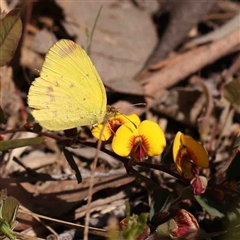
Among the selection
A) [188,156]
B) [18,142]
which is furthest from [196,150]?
[18,142]

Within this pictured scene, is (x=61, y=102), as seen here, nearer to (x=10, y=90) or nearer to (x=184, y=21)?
(x=10, y=90)

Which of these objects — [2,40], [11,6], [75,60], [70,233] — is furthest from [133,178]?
[11,6]

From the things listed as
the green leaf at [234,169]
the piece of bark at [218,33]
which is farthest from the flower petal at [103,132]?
the piece of bark at [218,33]

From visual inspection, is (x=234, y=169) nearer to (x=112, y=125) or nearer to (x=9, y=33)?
(x=112, y=125)

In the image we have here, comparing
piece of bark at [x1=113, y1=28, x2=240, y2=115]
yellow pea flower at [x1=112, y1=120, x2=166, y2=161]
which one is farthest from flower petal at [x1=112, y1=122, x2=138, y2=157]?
piece of bark at [x1=113, y1=28, x2=240, y2=115]

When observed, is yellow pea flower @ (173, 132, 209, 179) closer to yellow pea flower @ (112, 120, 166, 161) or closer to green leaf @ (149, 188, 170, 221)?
yellow pea flower @ (112, 120, 166, 161)

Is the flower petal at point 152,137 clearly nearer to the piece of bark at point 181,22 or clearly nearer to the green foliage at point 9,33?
the green foliage at point 9,33
